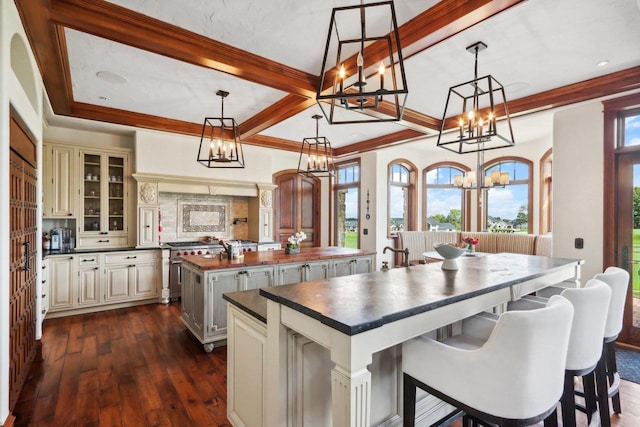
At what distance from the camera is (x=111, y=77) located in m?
3.38

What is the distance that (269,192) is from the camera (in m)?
6.39

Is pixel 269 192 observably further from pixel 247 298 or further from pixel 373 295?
pixel 373 295

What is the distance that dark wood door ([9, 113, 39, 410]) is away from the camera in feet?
7.28

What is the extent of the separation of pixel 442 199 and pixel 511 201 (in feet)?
4.73

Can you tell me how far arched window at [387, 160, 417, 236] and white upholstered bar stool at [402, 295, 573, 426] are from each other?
5.79 m

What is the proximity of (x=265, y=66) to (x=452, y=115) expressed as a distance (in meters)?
3.13

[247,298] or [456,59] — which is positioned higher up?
[456,59]

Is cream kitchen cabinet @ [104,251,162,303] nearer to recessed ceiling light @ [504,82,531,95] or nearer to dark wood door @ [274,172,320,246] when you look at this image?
dark wood door @ [274,172,320,246]

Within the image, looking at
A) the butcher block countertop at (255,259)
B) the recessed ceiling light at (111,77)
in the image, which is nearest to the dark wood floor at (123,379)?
the butcher block countertop at (255,259)

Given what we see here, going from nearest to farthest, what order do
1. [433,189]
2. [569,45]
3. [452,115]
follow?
1. [569,45]
2. [452,115]
3. [433,189]

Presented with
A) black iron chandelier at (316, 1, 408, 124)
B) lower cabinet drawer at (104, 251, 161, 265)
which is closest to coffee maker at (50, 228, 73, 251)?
lower cabinet drawer at (104, 251, 161, 265)

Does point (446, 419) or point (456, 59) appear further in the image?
point (456, 59)

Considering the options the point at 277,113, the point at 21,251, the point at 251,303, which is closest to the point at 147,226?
the point at 21,251

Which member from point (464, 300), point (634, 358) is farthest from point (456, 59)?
point (634, 358)
